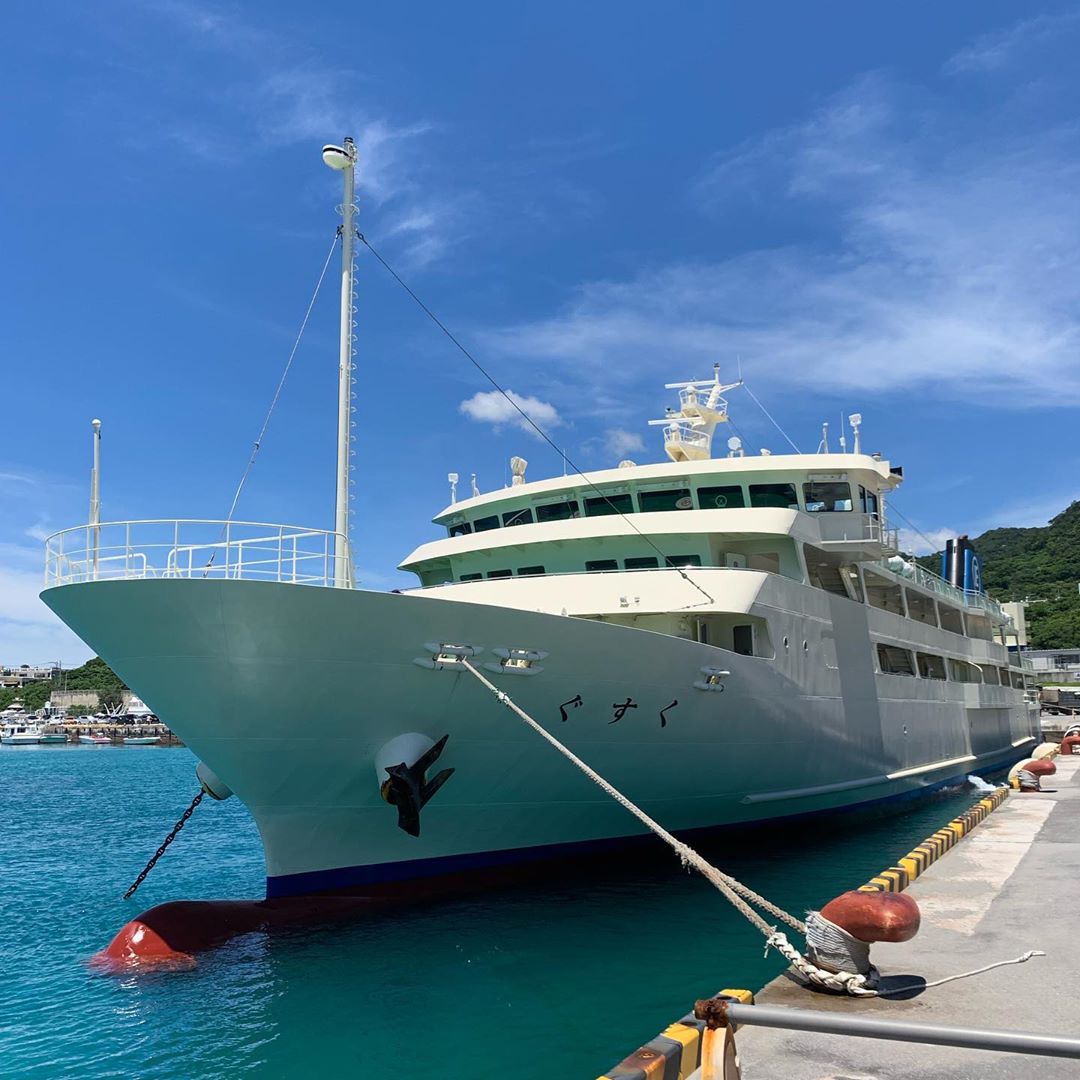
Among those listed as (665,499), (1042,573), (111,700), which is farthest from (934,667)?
(111,700)

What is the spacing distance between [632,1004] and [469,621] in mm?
3891

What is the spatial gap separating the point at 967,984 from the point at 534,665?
5.27m

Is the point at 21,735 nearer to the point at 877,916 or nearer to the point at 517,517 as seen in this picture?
the point at 517,517

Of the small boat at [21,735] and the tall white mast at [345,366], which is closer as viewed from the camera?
the tall white mast at [345,366]

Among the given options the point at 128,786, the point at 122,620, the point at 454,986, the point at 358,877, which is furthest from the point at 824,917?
the point at 128,786

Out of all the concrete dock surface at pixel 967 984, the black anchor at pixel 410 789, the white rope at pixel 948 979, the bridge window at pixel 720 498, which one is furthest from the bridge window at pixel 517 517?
the white rope at pixel 948 979

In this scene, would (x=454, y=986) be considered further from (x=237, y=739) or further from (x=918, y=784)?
(x=918, y=784)

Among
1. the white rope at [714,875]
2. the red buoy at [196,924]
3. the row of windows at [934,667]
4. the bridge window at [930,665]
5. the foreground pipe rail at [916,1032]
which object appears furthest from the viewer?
the bridge window at [930,665]

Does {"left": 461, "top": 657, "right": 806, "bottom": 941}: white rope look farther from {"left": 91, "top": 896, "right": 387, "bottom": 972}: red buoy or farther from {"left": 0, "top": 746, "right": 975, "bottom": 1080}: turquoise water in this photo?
{"left": 91, "top": 896, "right": 387, "bottom": 972}: red buoy

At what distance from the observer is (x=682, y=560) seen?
14656 mm

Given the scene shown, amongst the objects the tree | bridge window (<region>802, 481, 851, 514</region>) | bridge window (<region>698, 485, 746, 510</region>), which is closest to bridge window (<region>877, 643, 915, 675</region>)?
bridge window (<region>802, 481, 851, 514</region>)

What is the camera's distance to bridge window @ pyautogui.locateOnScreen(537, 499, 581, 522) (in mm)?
16094

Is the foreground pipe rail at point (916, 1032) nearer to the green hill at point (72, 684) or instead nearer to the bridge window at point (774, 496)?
the bridge window at point (774, 496)

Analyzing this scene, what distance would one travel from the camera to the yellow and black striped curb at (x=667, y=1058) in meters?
4.42
